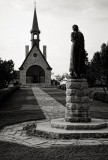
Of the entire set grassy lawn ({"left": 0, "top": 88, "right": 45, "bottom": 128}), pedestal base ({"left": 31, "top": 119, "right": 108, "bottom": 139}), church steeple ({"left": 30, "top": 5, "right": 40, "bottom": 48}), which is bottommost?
grassy lawn ({"left": 0, "top": 88, "right": 45, "bottom": 128})

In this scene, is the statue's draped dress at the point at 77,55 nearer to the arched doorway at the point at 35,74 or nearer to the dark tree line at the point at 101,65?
the dark tree line at the point at 101,65

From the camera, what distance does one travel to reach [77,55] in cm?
1048

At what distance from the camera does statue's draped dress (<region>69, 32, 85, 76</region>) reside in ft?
34.2

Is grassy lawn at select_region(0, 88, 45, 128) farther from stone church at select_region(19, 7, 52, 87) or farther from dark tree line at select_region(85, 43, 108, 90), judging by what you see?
stone church at select_region(19, 7, 52, 87)

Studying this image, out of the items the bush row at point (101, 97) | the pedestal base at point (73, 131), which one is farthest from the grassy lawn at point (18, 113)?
the bush row at point (101, 97)

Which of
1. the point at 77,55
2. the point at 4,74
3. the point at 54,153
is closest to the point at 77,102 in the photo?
the point at 77,55

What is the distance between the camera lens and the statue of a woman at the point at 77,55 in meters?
10.4

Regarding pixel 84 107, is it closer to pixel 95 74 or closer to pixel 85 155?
pixel 85 155

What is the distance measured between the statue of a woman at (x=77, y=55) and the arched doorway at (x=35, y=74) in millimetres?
53900

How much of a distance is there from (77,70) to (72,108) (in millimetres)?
1399

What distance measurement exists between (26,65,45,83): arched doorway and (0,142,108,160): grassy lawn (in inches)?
2240

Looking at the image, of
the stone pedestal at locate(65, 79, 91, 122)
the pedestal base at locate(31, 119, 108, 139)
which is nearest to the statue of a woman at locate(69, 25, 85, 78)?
the stone pedestal at locate(65, 79, 91, 122)

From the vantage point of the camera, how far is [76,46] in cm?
1051

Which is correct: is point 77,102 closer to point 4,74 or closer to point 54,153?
point 54,153
